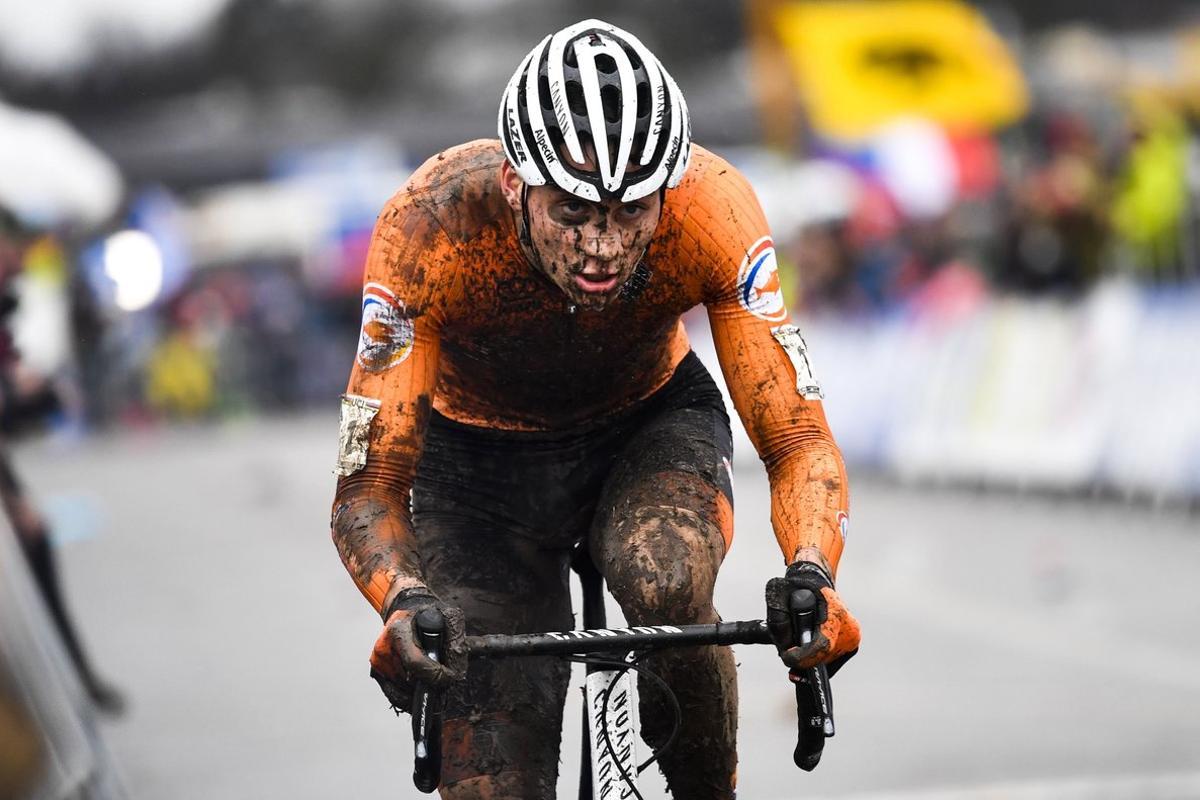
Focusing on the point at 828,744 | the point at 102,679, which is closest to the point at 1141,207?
the point at 828,744

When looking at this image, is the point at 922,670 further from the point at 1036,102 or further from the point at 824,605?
the point at 1036,102

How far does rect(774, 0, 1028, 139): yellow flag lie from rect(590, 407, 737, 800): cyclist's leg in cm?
1734

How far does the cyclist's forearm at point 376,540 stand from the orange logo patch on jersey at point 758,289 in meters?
0.84

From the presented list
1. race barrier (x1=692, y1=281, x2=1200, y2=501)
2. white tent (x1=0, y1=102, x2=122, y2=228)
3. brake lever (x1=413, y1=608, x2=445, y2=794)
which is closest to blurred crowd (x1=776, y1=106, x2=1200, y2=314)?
race barrier (x1=692, y1=281, x2=1200, y2=501)

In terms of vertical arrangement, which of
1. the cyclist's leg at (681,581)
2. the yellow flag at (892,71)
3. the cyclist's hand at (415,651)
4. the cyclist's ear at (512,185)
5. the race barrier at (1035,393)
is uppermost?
the yellow flag at (892,71)

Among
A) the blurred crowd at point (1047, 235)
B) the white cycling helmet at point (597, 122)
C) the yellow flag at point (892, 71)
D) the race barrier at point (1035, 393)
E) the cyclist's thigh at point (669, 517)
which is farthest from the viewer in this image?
the yellow flag at point (892, 71)

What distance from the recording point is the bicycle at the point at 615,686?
356cm

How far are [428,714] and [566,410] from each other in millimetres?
1069

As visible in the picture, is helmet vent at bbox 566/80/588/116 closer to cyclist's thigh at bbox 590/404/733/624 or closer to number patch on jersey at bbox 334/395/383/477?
number patch on jersey at bbox 334/395/383/477

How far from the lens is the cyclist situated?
3820 mm

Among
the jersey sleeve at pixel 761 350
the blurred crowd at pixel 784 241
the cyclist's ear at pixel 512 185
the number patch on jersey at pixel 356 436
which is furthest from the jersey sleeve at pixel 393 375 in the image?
the blurred crowd at pixel 784 241

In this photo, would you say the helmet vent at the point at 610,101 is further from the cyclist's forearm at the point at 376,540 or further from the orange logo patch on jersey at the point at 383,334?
the cyclist's forearm at the point at 376,540

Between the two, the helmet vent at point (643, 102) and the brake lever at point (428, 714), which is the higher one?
the helmet vent at point (643, 102)

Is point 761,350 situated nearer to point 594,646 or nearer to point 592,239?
point 592,239
